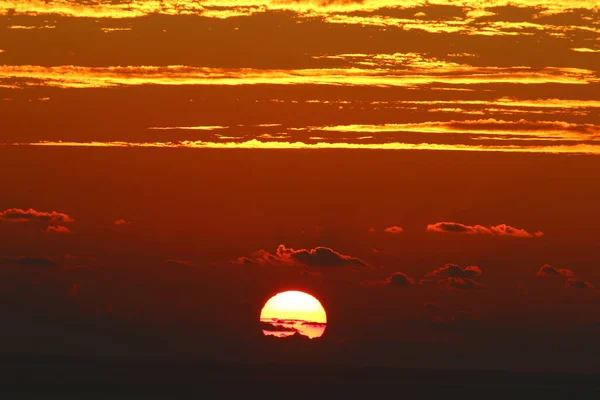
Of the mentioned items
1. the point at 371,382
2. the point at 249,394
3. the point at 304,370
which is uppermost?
the point at 304,370

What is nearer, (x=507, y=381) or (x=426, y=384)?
(x=426, y=384)

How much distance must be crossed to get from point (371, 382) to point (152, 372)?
26.8 m

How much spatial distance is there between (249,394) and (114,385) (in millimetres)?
15125

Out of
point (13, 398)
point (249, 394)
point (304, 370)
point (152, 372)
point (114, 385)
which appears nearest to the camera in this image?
point (13, 398)

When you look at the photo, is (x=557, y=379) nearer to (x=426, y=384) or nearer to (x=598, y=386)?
(x=598, y=386)

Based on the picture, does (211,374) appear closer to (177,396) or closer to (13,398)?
(177,396)

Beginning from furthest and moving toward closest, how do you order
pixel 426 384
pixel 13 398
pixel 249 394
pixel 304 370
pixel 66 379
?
pixel 304 370, pixel 426 384, pixel 66 379, pixel 249 394, pixel 13 398

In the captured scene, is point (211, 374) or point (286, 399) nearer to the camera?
point (286, 399)

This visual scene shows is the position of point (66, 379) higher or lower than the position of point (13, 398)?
higher

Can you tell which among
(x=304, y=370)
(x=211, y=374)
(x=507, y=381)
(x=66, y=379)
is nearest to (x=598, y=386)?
(x=507, y=381)

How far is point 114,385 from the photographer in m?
96.4

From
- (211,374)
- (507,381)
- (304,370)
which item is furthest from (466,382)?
(211,374)

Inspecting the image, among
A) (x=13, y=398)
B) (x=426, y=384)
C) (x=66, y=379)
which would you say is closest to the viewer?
(x=13, y=398)

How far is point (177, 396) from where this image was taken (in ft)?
283
